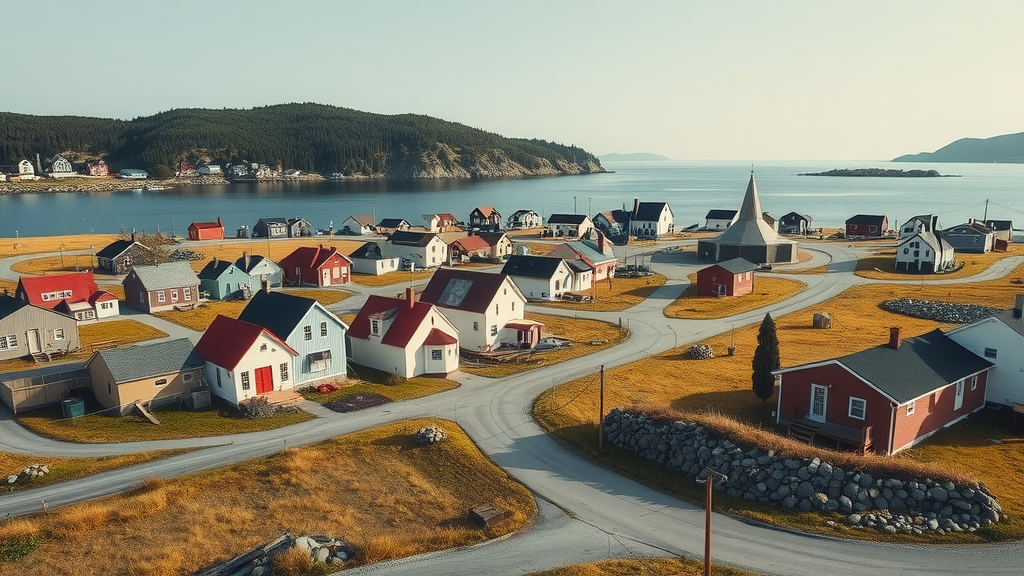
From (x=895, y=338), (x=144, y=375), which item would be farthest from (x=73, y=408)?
(x=895, y=338)

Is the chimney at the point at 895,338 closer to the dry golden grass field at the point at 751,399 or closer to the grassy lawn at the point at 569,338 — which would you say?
the dry golden grass field at the point at 751,399

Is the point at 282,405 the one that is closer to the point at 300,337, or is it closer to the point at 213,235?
the point at 300,337

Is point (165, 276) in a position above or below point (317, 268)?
above

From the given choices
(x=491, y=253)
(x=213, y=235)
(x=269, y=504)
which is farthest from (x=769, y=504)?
(x=213, y=235)

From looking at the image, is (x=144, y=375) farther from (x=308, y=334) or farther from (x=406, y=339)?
(x=406, y=339)

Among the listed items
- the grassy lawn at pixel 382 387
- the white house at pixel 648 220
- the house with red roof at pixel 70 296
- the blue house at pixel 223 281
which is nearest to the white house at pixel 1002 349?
the grassy lawn at pixel 382 387

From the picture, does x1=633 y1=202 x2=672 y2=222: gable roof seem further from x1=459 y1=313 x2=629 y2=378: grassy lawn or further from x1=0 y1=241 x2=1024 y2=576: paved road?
x1=0 y1=241 x2=1024 y2=576: paved road
